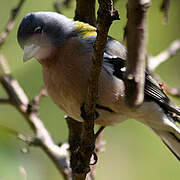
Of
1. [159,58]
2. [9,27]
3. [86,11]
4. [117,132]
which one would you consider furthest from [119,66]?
[117,132]

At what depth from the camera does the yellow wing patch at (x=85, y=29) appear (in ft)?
12.1

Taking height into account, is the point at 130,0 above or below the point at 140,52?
above

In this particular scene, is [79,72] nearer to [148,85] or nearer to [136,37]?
[148,85]

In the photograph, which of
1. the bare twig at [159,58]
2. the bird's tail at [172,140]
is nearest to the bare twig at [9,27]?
the bare twig at [159,58]

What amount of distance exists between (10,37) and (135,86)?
408cm

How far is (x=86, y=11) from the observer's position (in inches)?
154

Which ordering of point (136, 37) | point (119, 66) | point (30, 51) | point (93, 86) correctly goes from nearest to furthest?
point (136, 37)
point (93, 86)
point (30, 51)
point (119, 66)

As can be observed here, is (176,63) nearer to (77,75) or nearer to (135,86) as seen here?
(77,75)

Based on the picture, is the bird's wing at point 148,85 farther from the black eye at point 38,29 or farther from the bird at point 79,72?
the black eye at point 38,29

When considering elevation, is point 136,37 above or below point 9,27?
above

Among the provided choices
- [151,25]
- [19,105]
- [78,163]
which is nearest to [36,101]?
[19,105]

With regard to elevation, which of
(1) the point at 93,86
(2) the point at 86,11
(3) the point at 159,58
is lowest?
(3) the point at 159,58

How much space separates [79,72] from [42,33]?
0.71 meters

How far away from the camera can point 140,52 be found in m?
1.43
